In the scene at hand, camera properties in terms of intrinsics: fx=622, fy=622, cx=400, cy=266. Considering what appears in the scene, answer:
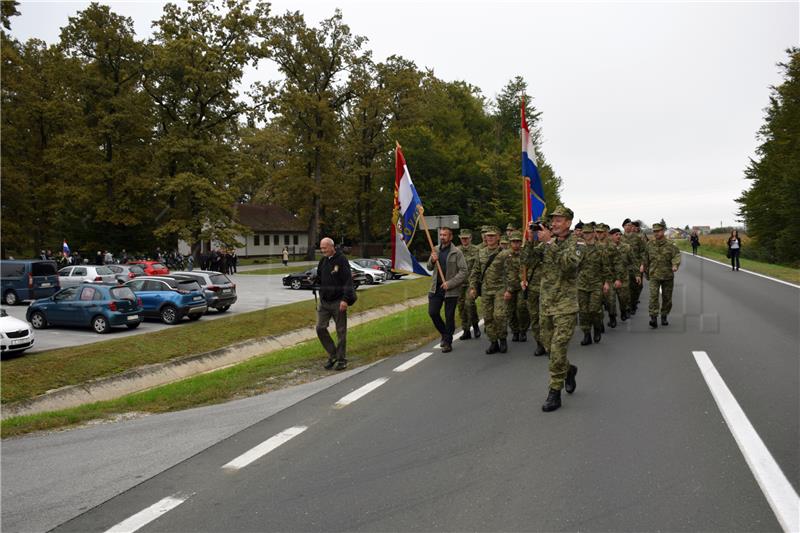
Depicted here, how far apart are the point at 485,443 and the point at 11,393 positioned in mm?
8551

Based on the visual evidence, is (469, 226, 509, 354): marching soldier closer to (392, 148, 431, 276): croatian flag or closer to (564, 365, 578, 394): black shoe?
(392, 148, 431, 276): croatian flag

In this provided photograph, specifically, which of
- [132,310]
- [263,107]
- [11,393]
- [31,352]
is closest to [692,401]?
[11,393]

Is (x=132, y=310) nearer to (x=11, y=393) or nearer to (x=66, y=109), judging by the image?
(x=11, y=393)

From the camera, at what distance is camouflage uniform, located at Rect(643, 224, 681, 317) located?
1256 cm

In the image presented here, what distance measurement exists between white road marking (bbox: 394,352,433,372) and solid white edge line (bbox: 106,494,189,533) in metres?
4.75

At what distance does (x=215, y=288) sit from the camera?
20.9m

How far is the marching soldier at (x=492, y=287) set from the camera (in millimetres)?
9750

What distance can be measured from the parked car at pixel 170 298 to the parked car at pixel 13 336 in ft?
Answer: 20.4

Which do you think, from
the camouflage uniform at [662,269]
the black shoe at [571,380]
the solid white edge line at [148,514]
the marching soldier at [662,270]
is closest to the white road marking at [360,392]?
the black shoe at [571,380]

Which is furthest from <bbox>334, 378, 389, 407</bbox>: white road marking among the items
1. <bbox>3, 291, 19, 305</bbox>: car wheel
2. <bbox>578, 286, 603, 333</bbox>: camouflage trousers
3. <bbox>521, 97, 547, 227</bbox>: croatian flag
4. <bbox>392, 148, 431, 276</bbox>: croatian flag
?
<bbox>3, 291, 19, 305</bbox>: car wheel

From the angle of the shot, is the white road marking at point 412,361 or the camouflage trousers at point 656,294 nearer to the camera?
the white road marking at point 412,361

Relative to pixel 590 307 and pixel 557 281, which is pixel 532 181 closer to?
pixel 590 307

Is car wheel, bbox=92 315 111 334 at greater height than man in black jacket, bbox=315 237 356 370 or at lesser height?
lesser

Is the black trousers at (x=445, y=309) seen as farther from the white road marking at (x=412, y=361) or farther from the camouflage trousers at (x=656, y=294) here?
the camouflage trousers at (x=656, y=294)
